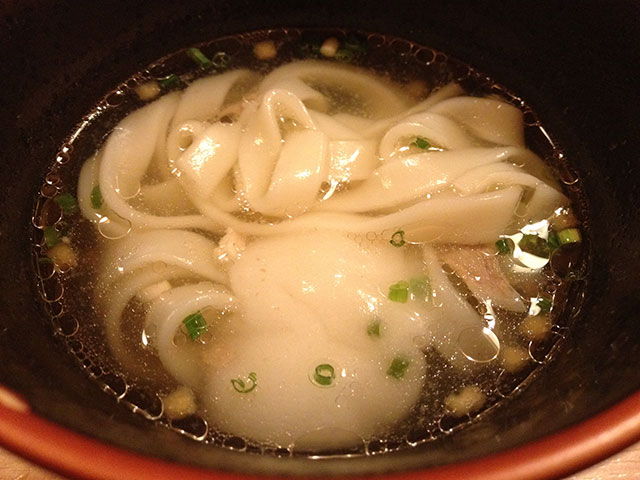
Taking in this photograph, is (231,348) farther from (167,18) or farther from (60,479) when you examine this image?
(167,18)

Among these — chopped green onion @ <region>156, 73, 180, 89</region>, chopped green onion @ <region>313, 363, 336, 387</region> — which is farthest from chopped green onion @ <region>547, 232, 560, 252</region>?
chopped green onion @ <region>156, 73, 180, 89</region>

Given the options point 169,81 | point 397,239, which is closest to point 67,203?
point 169,81

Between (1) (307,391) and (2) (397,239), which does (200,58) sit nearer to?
(2) (397,239)

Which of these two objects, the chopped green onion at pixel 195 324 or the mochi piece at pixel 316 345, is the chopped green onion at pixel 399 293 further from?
the chopped green onion at pixel 195 324

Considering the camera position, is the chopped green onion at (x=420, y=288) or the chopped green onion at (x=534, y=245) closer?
the chopped green onion at (x=420, y=288)

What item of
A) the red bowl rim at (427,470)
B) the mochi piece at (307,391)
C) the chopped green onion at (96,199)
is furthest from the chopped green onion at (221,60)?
the red bowl rim at (427,470)

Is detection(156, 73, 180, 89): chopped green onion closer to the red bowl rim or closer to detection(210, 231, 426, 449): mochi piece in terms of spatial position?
detection(210, 231, 426, 449): mochi piece

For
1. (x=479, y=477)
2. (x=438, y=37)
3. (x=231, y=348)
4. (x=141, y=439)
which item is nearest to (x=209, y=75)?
(x=438, y=37)
